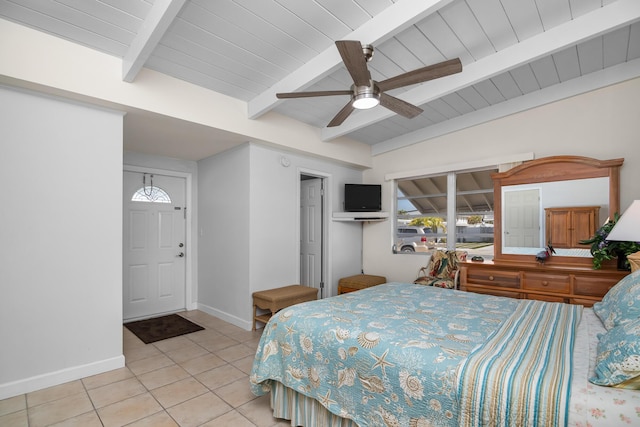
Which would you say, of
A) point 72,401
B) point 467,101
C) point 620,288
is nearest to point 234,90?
point 467,101

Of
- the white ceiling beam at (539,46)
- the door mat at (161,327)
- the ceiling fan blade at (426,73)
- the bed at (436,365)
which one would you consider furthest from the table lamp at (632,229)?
the door mat at (161,327)

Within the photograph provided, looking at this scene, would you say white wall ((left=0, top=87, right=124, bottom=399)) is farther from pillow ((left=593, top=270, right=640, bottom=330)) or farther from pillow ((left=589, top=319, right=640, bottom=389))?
pillow ((left=593, top=270, right=640, bottom=330))

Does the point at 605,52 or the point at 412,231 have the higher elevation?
the point at 605,52

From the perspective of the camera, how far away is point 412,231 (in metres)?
4.85

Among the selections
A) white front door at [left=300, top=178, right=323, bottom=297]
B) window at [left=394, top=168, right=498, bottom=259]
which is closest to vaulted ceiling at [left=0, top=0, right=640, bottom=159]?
window at [left=394, top=168, right=498, bottom=259]

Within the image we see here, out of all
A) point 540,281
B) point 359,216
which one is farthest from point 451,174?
point 540,281

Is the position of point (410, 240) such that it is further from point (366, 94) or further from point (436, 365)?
point (436, 365)

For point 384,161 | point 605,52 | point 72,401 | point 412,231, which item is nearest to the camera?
point 72,401

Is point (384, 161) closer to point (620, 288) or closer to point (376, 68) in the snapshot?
point (376, 68)

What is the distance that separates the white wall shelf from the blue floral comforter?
8.40 feet

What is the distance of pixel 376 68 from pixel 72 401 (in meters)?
3.62

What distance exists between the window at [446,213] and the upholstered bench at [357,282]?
25.5 inches

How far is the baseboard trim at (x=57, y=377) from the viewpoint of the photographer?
7.54 feet

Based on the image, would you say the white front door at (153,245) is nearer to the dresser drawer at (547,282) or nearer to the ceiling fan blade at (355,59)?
the ceiling fan blade at (355,59)
